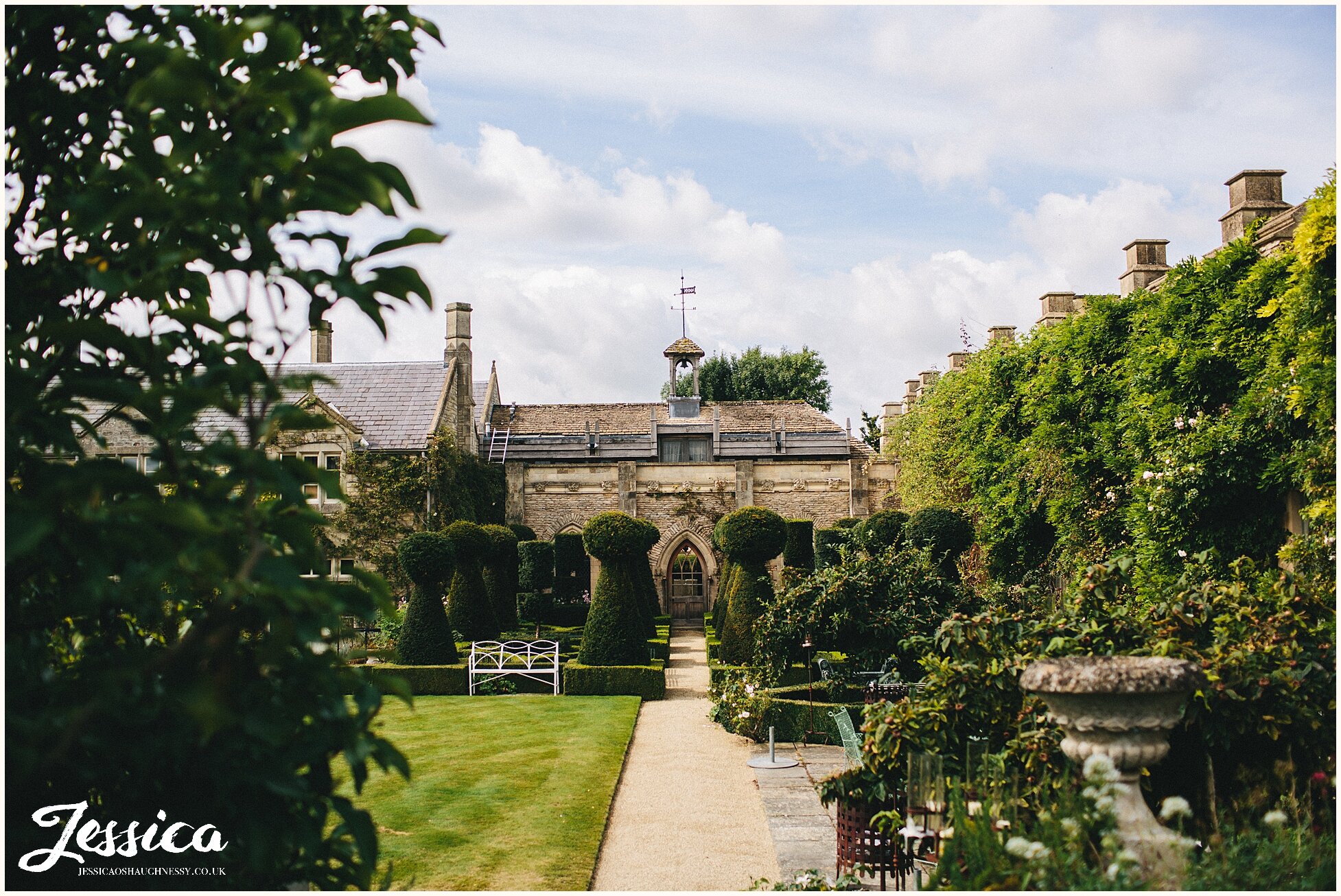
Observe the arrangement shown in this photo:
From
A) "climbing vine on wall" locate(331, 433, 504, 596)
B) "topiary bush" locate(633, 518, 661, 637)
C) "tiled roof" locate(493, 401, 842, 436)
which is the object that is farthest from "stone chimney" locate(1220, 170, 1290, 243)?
"tiled roof" locate(493, 401, 842, 436)

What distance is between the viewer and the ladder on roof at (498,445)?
29.6 meters

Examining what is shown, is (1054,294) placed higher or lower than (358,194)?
higher

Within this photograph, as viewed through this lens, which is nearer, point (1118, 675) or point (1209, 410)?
point (1118, 675)

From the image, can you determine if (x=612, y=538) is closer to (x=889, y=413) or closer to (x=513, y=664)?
(x=513, y=664)

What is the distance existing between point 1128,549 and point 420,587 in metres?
10.7

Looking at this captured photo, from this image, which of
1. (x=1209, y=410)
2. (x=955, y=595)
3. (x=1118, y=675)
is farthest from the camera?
(x=955, y=595)

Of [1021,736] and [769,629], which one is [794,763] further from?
[1021,736]

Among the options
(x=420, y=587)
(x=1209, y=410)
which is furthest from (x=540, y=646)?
(x=1209, y=410)

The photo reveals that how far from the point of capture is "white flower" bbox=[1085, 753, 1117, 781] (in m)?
3.86

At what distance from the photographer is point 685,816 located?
8.74 m

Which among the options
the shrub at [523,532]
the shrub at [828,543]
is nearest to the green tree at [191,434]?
the shrub at [828,543]

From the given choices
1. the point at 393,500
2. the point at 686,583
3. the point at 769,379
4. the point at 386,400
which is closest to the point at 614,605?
the point at 393,500

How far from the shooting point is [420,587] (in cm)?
1653

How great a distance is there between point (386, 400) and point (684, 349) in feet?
32.8
